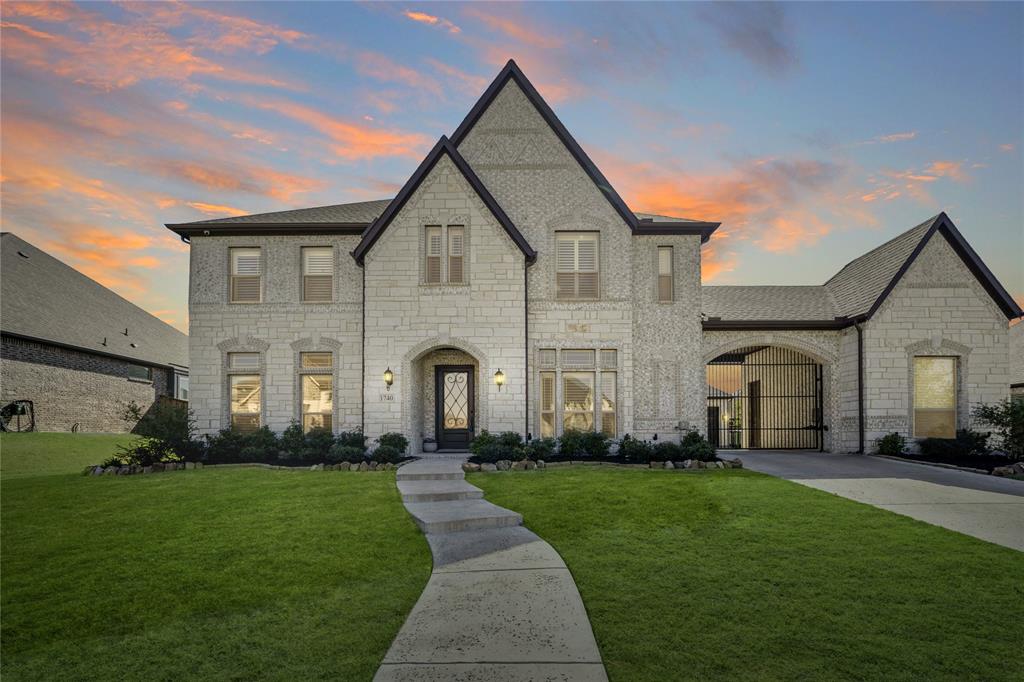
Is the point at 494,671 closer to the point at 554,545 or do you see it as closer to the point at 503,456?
the point at 554,545

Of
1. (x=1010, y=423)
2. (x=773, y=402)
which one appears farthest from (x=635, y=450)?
(x=773, y=402)

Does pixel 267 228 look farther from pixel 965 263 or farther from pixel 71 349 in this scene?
pixel 965 263

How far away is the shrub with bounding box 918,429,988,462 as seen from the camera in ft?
55.2

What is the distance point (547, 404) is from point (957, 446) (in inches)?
446

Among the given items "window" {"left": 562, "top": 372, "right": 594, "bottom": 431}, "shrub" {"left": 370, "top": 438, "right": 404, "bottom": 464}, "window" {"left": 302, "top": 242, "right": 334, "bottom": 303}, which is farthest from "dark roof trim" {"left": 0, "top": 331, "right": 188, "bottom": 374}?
"window" {"left": 562, "top": 372, "right": 594, "bottom": 431}

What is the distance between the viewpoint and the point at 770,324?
19297mm

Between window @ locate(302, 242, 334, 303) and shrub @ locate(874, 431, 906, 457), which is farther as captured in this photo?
window @ locate(302, 242, 334, 303)

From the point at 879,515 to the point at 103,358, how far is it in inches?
1180

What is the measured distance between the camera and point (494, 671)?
4043 millimetres

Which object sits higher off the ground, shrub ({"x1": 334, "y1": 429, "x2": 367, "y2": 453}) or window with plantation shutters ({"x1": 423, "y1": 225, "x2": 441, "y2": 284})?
window with plantation shutters ({"x1": 423, "y1": 225, "x2": 441, "y2": 284})

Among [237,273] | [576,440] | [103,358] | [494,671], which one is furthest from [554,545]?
[103,358]

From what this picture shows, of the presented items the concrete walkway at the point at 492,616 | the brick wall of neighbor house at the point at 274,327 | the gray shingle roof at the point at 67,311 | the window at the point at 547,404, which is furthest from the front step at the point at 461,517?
the gray shingle roof at the point at 67,311

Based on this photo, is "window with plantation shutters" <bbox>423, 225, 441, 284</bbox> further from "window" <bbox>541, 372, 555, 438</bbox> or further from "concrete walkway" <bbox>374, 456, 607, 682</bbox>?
"concrete walkway" <bbox>374, 456, 607, 682</bbox>

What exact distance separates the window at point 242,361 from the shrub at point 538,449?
8.44 metres
